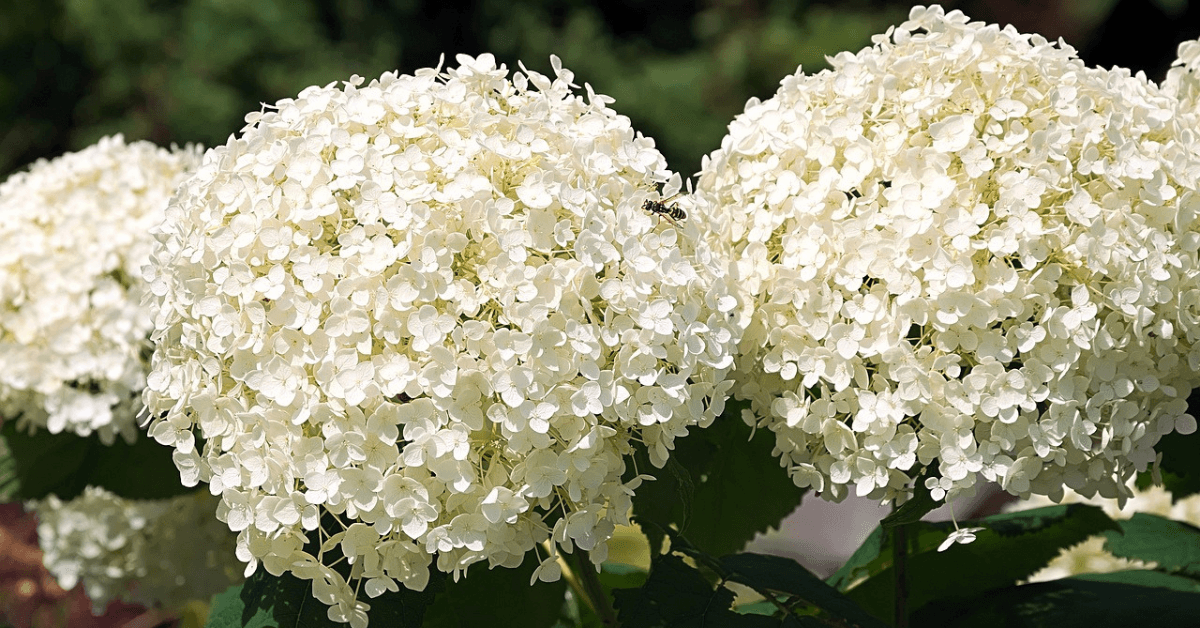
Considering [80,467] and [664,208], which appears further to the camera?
[80,467]

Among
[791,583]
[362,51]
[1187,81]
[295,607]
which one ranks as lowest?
[295,607]

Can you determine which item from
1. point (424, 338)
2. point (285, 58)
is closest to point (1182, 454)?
point (424, 338)

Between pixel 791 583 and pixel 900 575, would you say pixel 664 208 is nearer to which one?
pixel 791 583

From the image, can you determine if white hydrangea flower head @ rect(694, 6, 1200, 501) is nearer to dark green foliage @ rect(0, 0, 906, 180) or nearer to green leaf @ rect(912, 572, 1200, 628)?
green leaf @ rect(912, 572, 1200, 628)

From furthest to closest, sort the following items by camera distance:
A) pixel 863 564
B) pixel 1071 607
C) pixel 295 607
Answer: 1. pixel 863 564
2. pixel 1071 607
3. pixel 295 607

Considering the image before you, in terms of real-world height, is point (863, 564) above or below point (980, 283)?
below

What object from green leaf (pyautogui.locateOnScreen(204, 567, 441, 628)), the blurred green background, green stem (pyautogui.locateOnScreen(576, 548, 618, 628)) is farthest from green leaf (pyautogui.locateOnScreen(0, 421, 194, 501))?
the blurred green background

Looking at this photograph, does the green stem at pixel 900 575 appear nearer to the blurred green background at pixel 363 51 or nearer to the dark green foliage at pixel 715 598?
the dark green foliage at pixel 715 598
